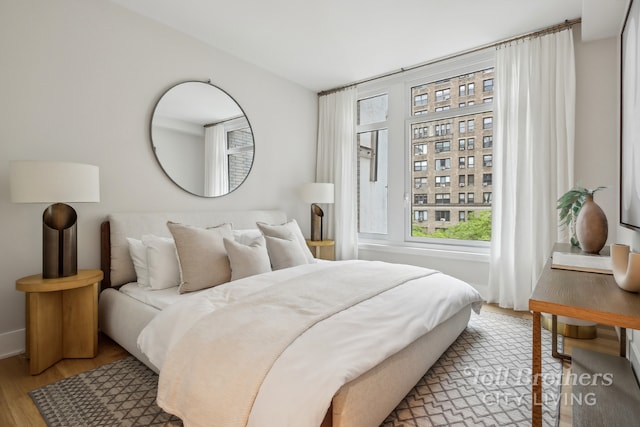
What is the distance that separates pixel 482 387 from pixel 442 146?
9.10 ft

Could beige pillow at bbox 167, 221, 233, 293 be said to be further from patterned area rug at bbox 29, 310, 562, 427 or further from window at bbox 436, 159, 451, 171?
window at bbox 436, 159, 451, 171

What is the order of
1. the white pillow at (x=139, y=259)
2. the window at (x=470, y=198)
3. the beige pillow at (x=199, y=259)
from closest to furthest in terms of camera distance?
the beige pillow at (x=199, y=259) < the white pillow at (x=139, y=259) < the window at (x=470, y=198)

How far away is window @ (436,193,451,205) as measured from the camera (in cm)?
380

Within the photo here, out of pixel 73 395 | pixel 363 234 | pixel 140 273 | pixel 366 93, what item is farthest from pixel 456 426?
pixel 366 93

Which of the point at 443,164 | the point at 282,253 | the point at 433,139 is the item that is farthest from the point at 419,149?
the point at 282,253

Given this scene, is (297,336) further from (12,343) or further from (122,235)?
(12,343)

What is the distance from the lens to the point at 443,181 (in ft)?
12.6

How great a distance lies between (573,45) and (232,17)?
121 inches

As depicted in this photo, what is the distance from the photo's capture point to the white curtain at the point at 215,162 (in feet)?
10.8

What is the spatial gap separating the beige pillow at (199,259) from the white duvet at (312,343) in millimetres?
328

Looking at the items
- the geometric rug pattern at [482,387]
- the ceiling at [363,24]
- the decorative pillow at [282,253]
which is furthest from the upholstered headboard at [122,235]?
the geometric rug pattern at [482,387]

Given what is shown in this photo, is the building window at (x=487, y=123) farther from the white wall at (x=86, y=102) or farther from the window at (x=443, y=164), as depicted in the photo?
the white wall at (x=86, y=102)

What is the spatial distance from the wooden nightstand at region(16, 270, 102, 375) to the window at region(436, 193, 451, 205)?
3.47m

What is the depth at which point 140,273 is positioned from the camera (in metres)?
2.46
